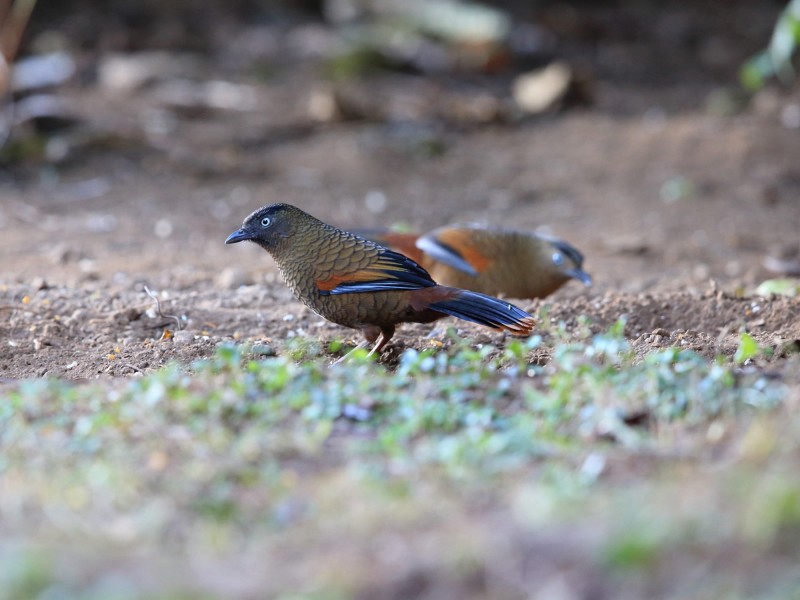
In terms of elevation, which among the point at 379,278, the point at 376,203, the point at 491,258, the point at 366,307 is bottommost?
the point at 376,203

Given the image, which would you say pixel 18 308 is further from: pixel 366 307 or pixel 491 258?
pixel 491 258

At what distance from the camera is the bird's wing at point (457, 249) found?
5.82 metres

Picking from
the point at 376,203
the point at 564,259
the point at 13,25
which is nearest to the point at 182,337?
the point at 564,259

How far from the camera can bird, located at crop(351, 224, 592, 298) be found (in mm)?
5875

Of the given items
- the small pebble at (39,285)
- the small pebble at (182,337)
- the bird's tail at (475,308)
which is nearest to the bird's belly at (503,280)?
the bird's tail at (475,308)

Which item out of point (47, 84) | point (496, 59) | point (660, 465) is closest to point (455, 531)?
point (660, 465)

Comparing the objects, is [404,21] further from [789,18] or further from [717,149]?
[789,18]

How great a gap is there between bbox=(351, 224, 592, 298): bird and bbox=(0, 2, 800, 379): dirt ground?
0.64 feet

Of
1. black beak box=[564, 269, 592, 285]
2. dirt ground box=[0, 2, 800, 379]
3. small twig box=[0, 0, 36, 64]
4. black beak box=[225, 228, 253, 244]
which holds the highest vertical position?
small twig box=[0, 0, 36, 64]

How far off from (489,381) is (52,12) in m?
11.4

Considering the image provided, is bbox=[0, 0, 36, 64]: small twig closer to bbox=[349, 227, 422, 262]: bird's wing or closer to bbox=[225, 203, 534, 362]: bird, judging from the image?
bbox=[349, 227, 422, 262]: bird's wing

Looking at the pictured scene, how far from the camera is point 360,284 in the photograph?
480 cm

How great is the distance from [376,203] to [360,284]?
458cm

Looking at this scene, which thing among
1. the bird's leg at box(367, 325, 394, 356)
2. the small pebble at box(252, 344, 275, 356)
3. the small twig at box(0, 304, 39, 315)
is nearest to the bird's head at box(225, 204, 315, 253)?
the small pebble at box(252, 344, 275, 356)
